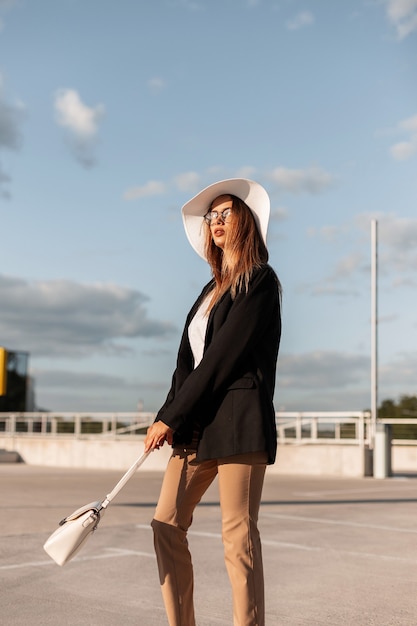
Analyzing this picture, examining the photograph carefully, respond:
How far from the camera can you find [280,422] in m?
22.7

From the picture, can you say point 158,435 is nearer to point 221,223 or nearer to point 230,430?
point 230,430

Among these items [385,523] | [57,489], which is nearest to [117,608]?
[385,523]

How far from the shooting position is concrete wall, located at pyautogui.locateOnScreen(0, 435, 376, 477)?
65.9 ft

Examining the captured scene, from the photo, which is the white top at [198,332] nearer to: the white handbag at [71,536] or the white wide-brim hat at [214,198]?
the white wide-brim hat at [214,198]

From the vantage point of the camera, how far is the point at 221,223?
3.70 metres

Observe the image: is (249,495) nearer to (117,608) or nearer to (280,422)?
(117,608)

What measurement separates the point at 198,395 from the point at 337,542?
202 inches

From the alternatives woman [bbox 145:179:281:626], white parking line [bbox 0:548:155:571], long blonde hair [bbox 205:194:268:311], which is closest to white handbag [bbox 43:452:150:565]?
woman [bbox 145:179:281:626]

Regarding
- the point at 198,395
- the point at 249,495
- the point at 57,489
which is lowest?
the point at 57,489

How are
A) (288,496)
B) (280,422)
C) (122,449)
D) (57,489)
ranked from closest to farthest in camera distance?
1. (288,496)
2. (57,489)
3. (280,422)
4. (122,449)

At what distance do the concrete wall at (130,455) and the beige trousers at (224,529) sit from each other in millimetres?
16762

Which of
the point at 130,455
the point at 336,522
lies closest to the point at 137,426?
the point at 130,455

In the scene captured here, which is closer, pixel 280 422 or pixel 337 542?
pixel 337 542

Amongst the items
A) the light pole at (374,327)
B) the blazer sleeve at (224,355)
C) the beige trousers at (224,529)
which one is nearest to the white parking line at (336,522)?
the beige trousers at (224,529)
